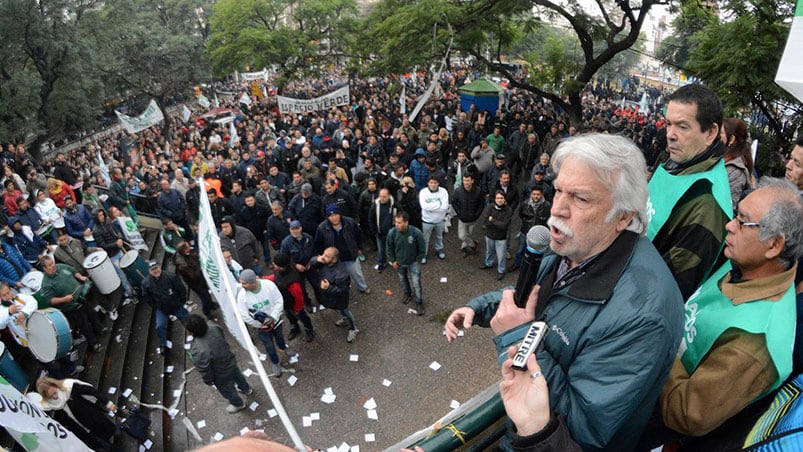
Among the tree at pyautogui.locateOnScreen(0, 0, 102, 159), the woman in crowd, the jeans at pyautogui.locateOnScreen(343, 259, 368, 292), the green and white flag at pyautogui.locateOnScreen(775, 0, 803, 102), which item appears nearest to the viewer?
the green and white flag at pyautogui.locateOnScreen(775, 0, 803, 102)

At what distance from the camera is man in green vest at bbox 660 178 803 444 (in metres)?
1.69

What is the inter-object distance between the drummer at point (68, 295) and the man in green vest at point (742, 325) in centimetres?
760

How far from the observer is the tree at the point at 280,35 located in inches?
859

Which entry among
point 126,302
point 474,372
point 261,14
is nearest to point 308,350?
point 474,372

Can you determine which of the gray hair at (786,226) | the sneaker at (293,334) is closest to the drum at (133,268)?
the sneaker at (293,334)

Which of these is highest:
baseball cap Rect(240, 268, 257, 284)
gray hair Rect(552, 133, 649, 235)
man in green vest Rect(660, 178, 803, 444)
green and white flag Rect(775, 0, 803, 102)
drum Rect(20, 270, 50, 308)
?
green and white flag Rect(775, 0, 803, 102)

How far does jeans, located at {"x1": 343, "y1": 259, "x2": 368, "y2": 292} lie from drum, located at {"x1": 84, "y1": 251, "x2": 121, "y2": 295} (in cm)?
400

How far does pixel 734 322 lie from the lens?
5.90 ft

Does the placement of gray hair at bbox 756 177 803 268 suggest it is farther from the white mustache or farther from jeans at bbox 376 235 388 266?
jeans at bbox 376 235 388 266

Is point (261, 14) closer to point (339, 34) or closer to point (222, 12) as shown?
point (222, 12)

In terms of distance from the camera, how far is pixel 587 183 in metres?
1.70

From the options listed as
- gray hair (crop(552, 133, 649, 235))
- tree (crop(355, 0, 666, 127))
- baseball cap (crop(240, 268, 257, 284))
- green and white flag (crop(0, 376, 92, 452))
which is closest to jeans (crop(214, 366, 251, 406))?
baseball cap (crop(240, 268, 257, 284))

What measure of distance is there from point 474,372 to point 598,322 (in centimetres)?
509

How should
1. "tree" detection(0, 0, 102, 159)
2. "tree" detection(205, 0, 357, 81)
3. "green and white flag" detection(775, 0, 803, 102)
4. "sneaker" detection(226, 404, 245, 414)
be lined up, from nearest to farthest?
1. "green and white flag" detection(775, 0, 803, 102)
2. "sneaker" detection(226, 404, 245, 414)
3. "tree" detection(0, 0, 102, 159)
4. "tree" detection(205, 0, 357, 81)
